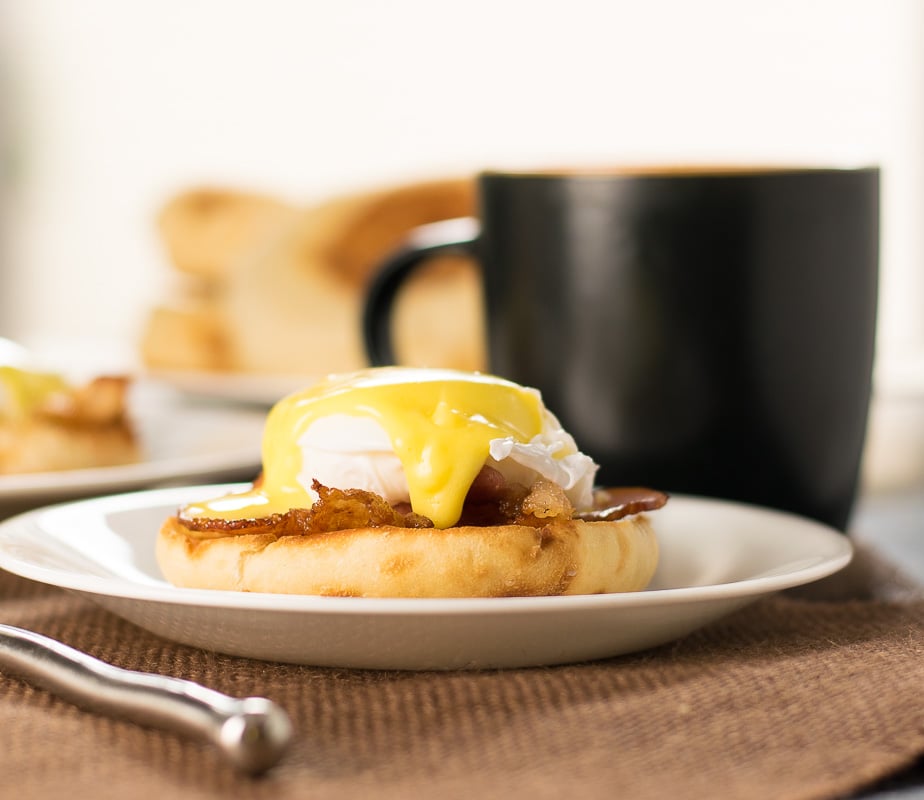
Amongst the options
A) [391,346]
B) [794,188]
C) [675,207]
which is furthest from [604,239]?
[391,346]

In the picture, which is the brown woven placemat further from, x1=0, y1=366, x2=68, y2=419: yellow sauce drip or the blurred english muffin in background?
the blurred english muffin in background

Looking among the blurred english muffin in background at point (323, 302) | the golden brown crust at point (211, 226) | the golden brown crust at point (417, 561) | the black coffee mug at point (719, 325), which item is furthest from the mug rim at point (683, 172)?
the golden brown crust at point (211, 226)

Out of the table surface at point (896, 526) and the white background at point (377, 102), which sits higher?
the white background at point (377, 102)

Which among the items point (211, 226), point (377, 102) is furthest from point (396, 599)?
point (377, 102)

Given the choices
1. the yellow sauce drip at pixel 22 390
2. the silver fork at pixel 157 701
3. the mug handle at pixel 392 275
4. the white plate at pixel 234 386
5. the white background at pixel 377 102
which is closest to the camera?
the silver fork at pixel 157 701

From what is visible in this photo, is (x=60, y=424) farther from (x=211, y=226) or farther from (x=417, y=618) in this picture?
(x=211, y=226)

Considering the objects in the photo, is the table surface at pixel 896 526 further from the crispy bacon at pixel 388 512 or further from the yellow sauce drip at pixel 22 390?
the yellow sauce drip at pixel 22 390

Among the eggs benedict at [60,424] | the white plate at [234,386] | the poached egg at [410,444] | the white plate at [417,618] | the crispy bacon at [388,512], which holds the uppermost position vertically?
the poached egg at [410,444]
